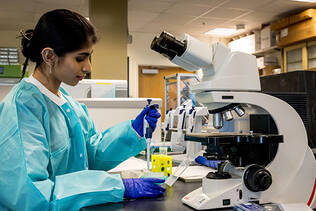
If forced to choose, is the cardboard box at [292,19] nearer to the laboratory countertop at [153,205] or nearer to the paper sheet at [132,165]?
the paper sheet at [132,165]

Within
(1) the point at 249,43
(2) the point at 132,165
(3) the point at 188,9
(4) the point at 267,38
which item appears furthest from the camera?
(1) the point at 249,43

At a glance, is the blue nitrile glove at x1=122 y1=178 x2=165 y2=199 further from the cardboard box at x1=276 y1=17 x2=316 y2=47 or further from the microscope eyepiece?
the cardboard box at x1=276 y1=17 x2=316 y2=47

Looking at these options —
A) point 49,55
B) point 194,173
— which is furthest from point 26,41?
point 194,173

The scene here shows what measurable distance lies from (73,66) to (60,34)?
121mm

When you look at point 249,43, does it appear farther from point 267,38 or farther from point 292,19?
point 292,19

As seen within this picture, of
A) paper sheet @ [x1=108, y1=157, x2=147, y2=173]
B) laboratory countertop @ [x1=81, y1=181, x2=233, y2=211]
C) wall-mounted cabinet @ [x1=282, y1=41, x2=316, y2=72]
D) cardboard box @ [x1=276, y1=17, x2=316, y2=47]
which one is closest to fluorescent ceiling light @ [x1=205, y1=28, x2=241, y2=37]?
cardboard box @ [x1=276, y1=17, x2=316, y2=47]

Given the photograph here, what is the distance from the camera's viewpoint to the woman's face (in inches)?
45.8

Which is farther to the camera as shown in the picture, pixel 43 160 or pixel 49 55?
pixel 49 55

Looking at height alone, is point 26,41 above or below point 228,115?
above

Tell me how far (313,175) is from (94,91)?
2.14 metres

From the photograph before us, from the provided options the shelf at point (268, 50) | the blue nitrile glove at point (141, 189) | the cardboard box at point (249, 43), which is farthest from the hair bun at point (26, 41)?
the cardboard box at point (249, 43)

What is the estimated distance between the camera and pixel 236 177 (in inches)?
38.3

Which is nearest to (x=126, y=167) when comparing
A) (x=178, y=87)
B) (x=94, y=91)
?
(x=94, y=91)

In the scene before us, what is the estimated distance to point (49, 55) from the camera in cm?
115
